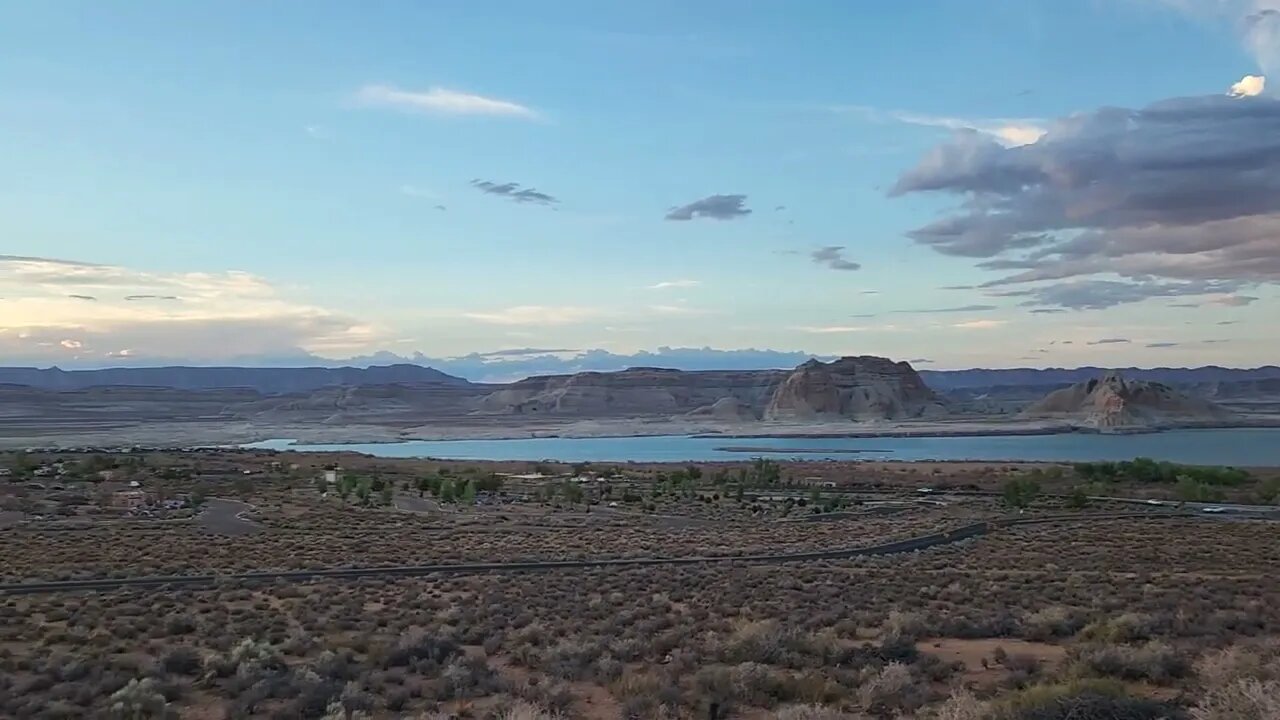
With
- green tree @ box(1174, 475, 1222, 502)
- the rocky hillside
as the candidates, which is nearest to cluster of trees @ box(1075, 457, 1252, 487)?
green tree @ box(1174, 475, 1222, 502)

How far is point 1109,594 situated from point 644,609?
7.31m

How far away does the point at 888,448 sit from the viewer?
392ft

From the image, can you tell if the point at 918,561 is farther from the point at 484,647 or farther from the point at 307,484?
the point at 307,484

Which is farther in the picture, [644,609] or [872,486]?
[872,486]

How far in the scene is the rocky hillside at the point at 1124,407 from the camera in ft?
495

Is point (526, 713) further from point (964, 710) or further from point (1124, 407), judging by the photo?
point (1124, 407)

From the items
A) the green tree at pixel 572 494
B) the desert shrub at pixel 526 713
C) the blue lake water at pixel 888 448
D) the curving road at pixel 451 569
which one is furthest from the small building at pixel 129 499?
the blue lake water at pixel 888 448

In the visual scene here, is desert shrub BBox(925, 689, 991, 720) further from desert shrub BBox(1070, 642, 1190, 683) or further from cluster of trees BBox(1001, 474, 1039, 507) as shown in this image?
cluster of trees BBox(1001, 474, 1039, 507)

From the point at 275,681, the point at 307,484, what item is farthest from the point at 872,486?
the point at 275,681

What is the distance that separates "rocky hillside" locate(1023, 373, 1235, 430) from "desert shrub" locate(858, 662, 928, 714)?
14918cm

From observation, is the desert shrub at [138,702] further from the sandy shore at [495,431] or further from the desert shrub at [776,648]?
the sandy shore at [495,431]

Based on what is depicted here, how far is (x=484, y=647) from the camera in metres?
12.2

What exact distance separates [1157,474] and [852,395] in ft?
413

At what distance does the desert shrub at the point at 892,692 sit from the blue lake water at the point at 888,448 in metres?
86.3
